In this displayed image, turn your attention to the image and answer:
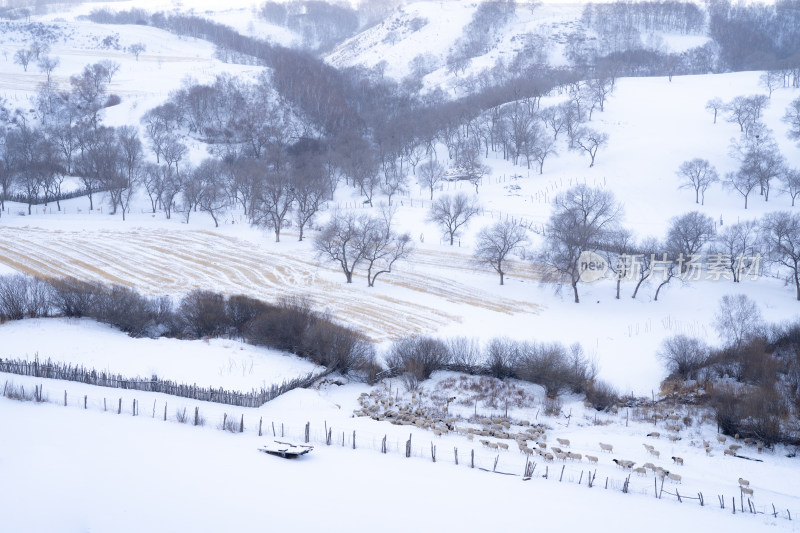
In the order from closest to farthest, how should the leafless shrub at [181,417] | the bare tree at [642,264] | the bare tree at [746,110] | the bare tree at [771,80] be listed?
the leafless shrub at [181,417]
the bare tree at [642,264]
the bare tree at [746,110]
the bare tree at [771,80]

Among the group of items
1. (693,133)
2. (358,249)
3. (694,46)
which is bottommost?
(358,249)

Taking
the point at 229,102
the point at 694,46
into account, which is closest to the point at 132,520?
the point at 229,102

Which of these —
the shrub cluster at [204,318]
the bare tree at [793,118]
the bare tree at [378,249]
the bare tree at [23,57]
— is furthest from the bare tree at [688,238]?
the bare tree at [23,57]

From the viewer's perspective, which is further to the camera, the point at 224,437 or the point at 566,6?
the point at 566,6

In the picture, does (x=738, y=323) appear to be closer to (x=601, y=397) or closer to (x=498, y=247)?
(x=601, y=397)

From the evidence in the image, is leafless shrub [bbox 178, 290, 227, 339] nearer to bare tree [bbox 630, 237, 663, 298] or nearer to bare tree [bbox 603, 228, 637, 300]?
bare tree [bbox 603, 228, 637, 300]

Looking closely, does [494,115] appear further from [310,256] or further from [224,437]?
[224,437]

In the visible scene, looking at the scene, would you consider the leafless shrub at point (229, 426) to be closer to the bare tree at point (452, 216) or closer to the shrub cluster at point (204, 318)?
the shrub cluster at point (204, 318)
